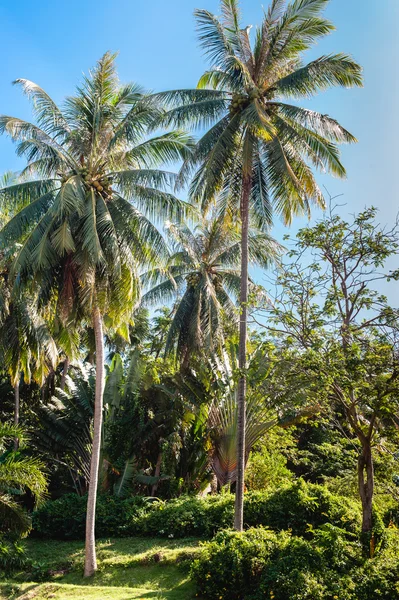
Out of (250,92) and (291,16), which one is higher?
(291,16)

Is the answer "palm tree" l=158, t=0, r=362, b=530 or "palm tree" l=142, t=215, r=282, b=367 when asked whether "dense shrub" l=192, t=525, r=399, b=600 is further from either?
"palm tree" l=142, t=215, r=282, b=367

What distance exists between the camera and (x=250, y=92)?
14305 millimetres

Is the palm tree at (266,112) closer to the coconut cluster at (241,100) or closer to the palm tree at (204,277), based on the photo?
the coconut cluster at (241,100)

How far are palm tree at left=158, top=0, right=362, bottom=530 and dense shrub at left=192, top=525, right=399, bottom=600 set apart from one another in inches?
121

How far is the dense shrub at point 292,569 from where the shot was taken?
30.2 ft

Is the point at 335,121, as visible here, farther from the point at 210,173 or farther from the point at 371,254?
the point at 371,254

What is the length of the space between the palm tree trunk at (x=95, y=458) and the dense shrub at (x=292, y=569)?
3613 mm

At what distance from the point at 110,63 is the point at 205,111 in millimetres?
A: 2900

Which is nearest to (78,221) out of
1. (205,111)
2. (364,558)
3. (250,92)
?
(205,111)

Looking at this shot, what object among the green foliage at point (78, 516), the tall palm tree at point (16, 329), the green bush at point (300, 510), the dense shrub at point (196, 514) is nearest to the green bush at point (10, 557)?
the green foliage at point (78, 516)

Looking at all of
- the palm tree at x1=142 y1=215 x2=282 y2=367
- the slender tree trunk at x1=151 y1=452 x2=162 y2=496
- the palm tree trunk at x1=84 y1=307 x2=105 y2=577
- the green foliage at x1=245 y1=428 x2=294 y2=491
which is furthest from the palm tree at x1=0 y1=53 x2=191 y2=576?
the green foliage at x1=245 y1=428 x2=294 y2=491

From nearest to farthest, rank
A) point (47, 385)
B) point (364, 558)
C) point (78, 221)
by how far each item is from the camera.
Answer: point (364, 558) < point (78, 221) < point (47, 385)

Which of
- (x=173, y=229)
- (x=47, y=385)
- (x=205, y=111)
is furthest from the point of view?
(x=47, y=385)

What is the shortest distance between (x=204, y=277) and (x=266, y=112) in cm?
756
